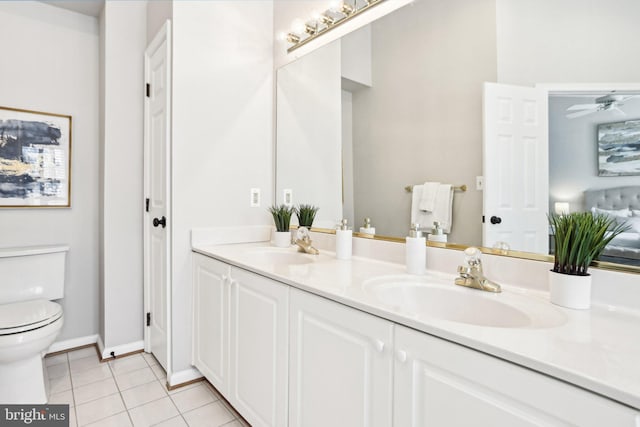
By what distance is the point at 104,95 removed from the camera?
7.25 ft

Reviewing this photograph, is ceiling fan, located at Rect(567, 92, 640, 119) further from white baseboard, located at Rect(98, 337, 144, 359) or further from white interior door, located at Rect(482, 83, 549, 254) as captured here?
white baseboard, located at Rect(98, 337, 144, 359)

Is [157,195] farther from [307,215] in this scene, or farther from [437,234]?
[437,234]

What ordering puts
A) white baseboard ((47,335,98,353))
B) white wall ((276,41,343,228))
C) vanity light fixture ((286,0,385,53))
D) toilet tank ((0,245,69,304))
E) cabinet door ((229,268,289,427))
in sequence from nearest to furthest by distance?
cabinet door ((229,268,289,427)) → vanity light fixture ((286,0,385,53)) → white wall ((276,41,343,228)) → toilet tank ((0,245,69,304)) → white baseboard ((47,335,98,353))

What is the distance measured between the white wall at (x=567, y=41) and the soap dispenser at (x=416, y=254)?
0.62 m

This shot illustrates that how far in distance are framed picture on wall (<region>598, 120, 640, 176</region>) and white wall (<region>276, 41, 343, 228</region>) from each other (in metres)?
1.09

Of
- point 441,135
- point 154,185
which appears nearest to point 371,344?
point 441,135

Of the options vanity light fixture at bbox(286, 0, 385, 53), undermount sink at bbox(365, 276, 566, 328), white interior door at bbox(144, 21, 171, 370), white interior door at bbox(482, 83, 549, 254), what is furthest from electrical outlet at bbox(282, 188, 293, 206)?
white interior door at bbox(482, 83, 549, 254)

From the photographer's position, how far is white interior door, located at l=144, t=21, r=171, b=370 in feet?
6.16

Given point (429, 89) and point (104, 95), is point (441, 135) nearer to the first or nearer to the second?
point (429, 89)

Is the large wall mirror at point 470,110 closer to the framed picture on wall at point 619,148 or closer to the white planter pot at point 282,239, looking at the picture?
the framed picture on wall at point 619,148

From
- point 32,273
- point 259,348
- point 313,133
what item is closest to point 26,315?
point 32,273

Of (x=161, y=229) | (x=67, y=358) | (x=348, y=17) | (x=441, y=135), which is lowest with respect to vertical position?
(x=67, y=358)

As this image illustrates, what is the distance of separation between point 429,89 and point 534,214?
2.05 feet

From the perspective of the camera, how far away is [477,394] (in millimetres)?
681
